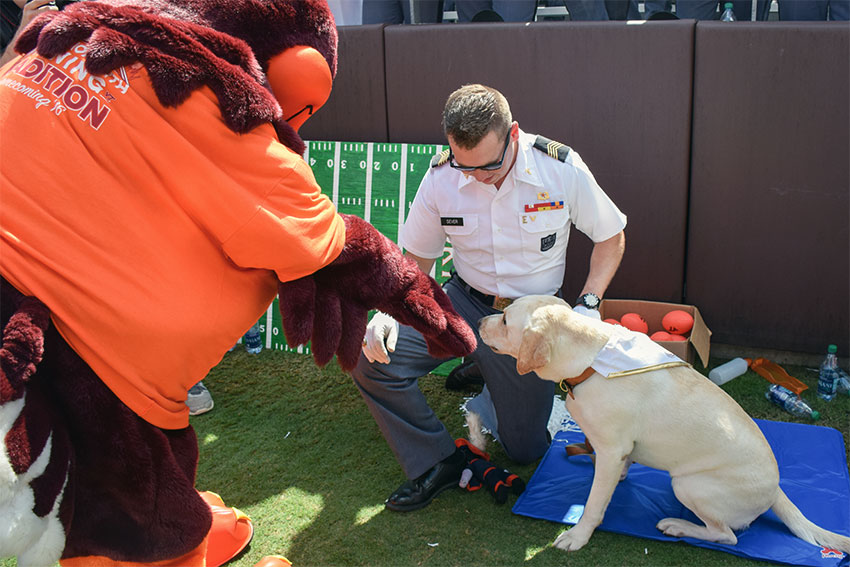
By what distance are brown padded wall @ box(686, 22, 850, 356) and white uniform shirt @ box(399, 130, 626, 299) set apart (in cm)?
114

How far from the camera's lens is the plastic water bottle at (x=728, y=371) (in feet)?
13.7

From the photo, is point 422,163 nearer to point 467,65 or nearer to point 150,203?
point 467,65

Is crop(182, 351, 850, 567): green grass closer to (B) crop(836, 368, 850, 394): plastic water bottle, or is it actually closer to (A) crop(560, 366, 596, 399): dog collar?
(B) crop(836, 368, 850, 394): plastic water bottle

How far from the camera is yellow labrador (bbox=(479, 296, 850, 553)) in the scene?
9.04 feet

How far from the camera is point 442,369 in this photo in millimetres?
4531

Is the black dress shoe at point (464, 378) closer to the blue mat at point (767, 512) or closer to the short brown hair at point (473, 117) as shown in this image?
the blue mat at point (767, 512)

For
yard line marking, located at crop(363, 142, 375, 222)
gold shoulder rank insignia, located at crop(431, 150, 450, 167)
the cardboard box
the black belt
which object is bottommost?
the cardboard box

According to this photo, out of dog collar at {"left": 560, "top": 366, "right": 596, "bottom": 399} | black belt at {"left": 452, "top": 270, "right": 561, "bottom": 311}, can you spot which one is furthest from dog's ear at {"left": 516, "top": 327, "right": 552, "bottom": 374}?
black belt at {"left": 452, "top": 270, "right": 561, "bottom": 311}

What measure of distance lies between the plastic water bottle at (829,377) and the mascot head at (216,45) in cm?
348

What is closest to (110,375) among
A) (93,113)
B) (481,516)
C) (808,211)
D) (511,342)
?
(93,113)

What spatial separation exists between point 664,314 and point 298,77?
330 centimetres

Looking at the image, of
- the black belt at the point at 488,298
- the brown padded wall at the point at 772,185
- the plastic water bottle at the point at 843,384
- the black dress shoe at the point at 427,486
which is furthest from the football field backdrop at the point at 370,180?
the plastic water bottle at the point at 843,384

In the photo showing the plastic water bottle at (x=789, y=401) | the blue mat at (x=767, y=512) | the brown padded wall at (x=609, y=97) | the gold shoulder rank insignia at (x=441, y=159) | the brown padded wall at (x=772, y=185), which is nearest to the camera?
the blue mat at (x=767, y=512)

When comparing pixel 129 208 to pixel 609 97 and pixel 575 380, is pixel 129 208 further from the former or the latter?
pixel 609 97
